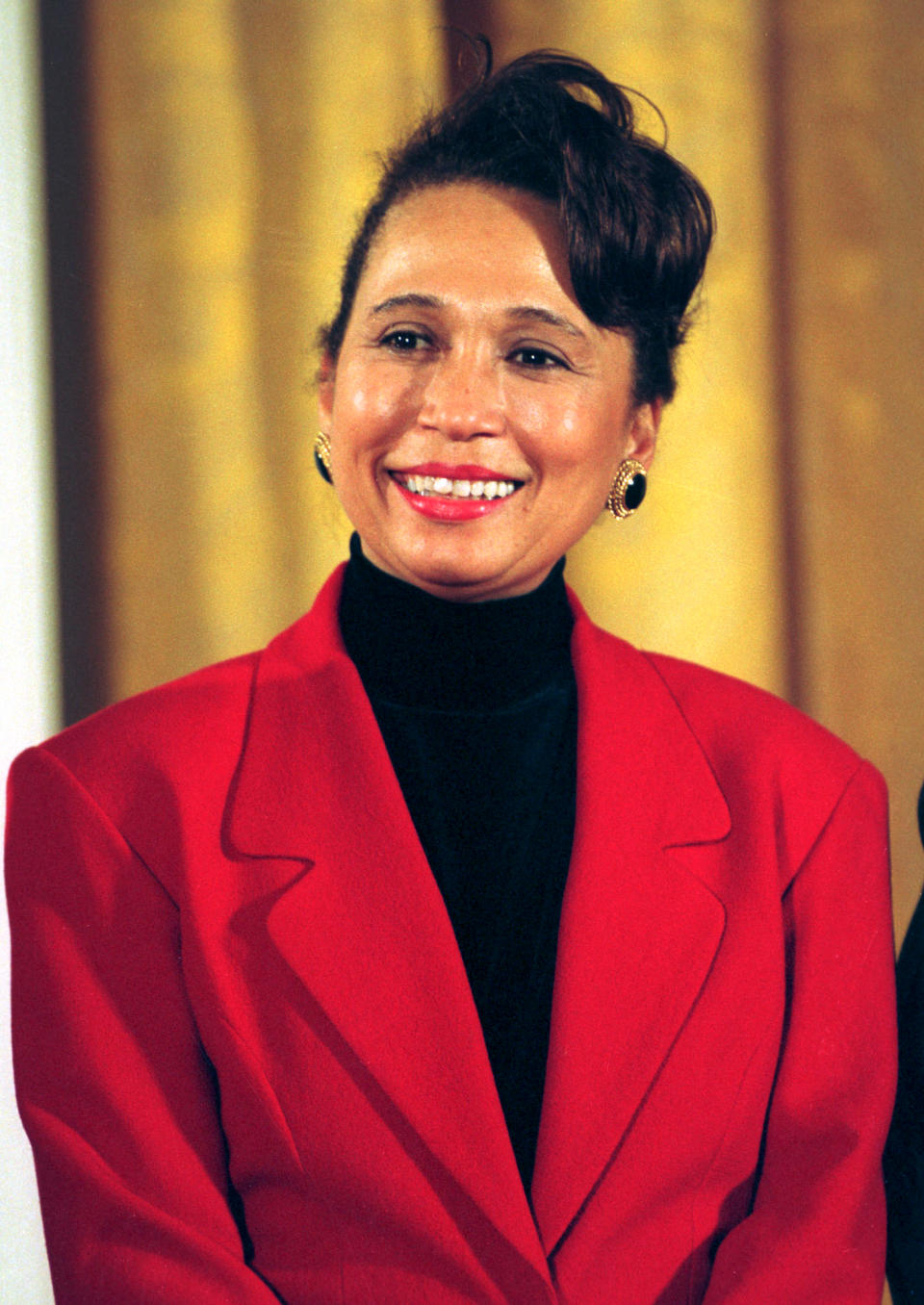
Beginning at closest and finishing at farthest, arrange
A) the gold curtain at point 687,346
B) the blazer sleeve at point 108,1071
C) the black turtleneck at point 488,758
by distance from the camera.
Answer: the blazer sleeve at point 108,1071 < the black turtleneck at point 488,758 < the gold curtain at point 687,346

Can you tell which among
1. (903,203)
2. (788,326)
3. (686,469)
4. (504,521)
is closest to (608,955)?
(504,521)

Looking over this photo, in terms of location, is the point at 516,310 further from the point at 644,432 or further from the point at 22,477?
the point at 22,477

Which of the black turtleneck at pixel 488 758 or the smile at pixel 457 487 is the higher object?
the smile at pixel 457 487

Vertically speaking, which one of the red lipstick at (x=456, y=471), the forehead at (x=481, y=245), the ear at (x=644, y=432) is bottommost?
the red lipstick at (x=456, y=471)

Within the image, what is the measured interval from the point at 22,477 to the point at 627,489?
614 mm

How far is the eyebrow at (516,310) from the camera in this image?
3.21 ft

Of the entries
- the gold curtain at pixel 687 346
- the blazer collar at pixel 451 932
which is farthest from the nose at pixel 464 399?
the gold curtain at pixel 687 346

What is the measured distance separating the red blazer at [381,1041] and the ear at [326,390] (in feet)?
0.89

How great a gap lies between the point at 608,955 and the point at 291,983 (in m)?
0.25

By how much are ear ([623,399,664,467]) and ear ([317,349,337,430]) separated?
0.28 m

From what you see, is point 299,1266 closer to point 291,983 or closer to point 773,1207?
point 291,983

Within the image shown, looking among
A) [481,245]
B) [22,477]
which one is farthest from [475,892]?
[22,477]

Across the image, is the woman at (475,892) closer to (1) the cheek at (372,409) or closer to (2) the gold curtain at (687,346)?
(1) the cheek at (372,409)

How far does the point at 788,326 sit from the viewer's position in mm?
1378
